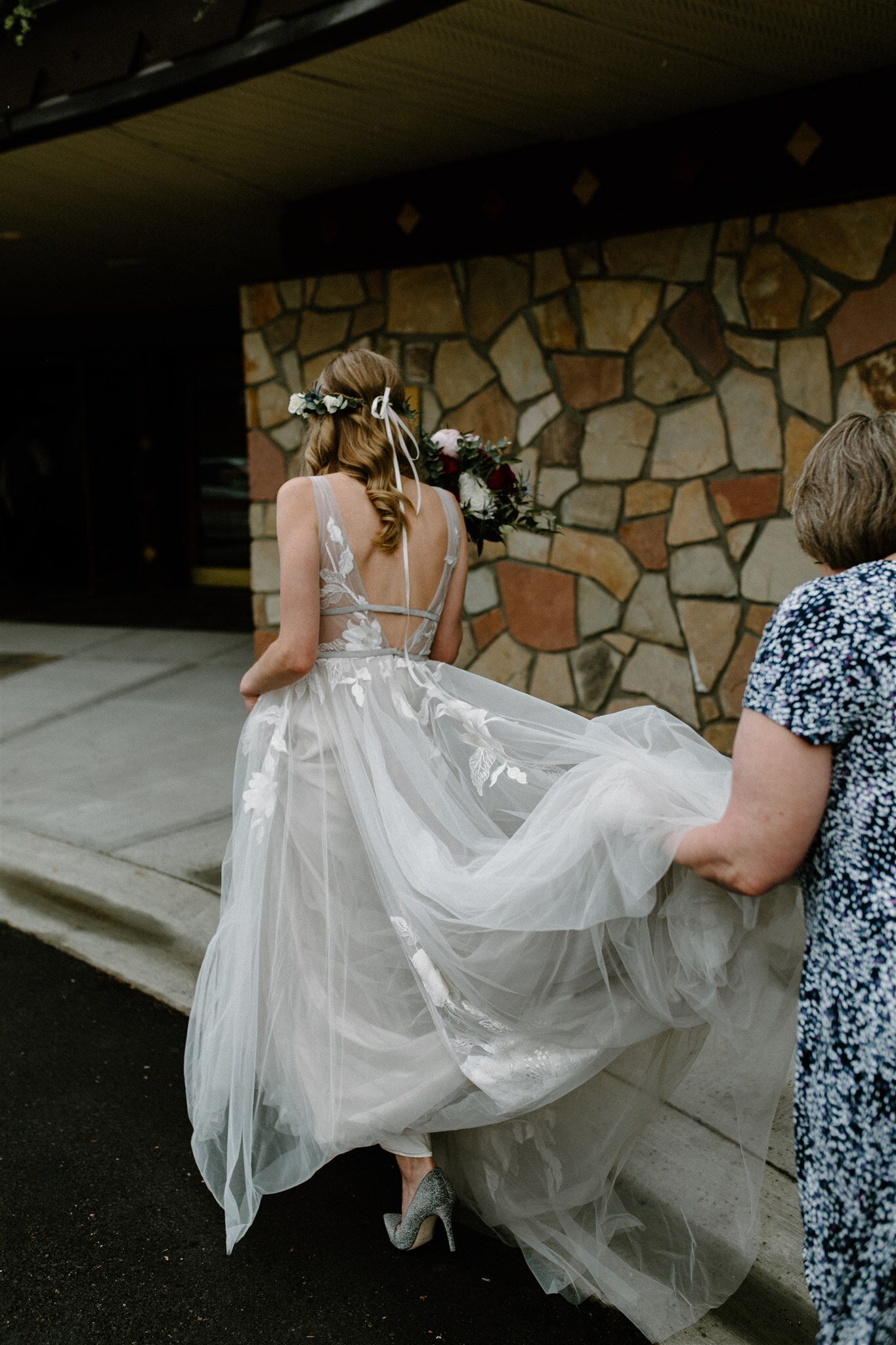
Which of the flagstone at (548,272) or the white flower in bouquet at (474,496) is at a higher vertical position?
the flagstone at (548,272)

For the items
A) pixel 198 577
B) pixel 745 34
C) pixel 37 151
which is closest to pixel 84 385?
pixel 198 577

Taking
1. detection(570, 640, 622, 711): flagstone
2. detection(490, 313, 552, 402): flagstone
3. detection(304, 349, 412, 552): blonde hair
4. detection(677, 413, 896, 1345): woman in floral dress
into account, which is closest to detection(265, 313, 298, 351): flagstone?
detection(490, 313, 552, 402): flagstone

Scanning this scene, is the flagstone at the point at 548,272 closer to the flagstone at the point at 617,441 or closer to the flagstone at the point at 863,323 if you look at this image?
the flagstone at the point at 617,441

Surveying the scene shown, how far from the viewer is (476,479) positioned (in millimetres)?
3131

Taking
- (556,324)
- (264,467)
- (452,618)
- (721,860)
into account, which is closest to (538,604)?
(556,324)

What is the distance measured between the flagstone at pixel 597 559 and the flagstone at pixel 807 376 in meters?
1.16

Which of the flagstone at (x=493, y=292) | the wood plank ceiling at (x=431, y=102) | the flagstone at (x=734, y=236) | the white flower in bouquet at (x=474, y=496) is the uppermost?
the wood plank ceiling at (x=431, y=102)

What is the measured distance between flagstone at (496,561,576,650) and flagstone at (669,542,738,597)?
0.64m

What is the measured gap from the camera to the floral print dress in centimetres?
156

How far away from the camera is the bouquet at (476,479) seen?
3.06 m

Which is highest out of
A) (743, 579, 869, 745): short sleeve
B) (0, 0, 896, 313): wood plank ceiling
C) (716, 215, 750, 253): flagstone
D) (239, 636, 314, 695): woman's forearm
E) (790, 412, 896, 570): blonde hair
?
(0, 0, 896, 313): wood plank ceiling

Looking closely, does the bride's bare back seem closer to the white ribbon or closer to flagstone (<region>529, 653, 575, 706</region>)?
the white ribbon

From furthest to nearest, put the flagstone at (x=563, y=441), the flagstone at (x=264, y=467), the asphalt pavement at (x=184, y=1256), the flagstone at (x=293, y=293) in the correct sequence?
the flagstone at (x=264, y=467) → the flagstone at (x=293, y=293) → the flagstone at (x=563, y=441) → the asphalt pavement at (x=184, y=1256)

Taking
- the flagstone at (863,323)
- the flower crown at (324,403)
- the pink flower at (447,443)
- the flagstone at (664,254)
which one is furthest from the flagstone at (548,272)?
the flower crown at (324,403)
